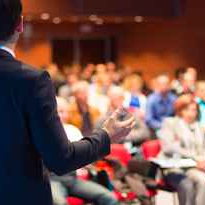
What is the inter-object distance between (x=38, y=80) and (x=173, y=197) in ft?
15.0

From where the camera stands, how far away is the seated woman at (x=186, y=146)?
546 cm

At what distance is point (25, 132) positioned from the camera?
152 cm

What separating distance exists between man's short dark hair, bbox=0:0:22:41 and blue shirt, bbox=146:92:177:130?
22.1 feet

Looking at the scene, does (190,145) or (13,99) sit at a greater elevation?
(13,99)

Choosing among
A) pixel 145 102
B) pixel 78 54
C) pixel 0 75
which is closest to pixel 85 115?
pixel 145 102

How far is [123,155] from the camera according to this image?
577 centimetres

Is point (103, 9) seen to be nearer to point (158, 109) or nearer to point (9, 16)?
point (158, 109)

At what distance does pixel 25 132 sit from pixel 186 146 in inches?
172

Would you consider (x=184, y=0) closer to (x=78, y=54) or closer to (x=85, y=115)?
(x=78, y=54)

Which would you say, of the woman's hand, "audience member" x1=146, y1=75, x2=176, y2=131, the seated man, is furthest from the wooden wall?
the seated man

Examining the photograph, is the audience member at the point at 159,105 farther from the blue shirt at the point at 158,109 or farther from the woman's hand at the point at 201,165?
the woman's hand at the point at 201,165

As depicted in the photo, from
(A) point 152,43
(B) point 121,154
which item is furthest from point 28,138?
(A) point 152,43

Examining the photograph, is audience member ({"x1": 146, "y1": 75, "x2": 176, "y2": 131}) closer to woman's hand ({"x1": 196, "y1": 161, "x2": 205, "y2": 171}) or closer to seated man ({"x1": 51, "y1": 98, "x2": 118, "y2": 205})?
woman's hand ({"x1": 196, "y1": 161, "x2": 205, "y2": 171})

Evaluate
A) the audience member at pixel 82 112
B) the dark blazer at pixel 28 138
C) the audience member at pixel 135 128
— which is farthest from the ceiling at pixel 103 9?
the dark blazer at pixel 28 138
